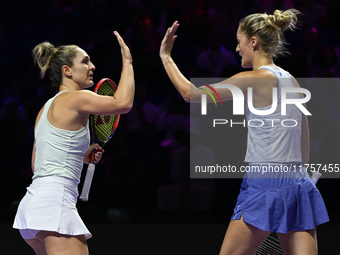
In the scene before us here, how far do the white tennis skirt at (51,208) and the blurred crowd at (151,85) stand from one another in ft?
7.61

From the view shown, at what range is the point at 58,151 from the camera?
2.10m

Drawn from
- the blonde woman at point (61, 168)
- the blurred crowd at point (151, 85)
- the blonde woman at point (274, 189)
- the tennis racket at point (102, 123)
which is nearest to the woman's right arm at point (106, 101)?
the blonde woman at point (61, 168)

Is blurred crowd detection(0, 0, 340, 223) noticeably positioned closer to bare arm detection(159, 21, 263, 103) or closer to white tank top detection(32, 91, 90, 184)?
white tank top detection(32, 91, 90, 184)

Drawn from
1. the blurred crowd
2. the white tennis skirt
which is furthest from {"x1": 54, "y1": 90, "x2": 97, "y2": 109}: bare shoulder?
the blurred crowd

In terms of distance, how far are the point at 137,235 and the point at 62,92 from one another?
76.3 inches

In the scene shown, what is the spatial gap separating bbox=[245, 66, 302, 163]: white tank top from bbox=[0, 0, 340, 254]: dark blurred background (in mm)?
2314

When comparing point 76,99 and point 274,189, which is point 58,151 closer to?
point 76,99

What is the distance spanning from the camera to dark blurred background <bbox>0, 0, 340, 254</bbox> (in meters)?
4.57

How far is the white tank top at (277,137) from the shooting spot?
201 centimetres

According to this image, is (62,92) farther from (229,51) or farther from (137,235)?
(229,51)

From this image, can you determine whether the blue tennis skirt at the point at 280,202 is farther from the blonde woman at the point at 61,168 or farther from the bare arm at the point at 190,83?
the blonde woman at the point at 61,168

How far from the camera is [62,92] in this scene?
2221mm

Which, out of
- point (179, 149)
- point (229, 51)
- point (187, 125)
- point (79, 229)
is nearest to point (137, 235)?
point (179, 149)

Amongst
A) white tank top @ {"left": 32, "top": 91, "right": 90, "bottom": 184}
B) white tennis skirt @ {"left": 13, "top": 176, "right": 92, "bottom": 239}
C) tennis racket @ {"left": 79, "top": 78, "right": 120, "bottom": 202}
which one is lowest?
white tennis skirt @ {"left": 13, "top": 176, "right": 92, "bottom": 239}
